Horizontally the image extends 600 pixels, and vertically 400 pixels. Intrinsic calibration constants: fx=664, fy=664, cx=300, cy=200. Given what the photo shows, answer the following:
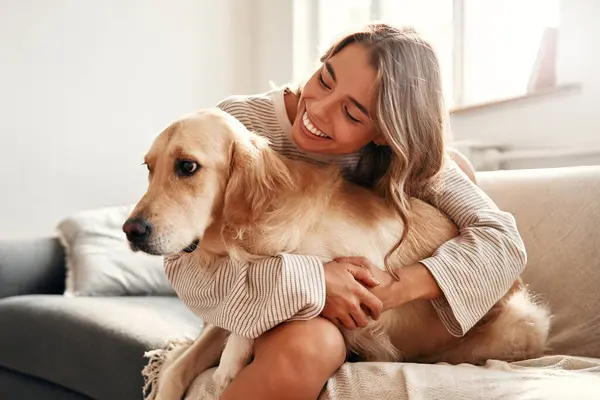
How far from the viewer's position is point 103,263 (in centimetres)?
252

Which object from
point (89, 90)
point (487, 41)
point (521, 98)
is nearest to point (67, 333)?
point (89, 90)

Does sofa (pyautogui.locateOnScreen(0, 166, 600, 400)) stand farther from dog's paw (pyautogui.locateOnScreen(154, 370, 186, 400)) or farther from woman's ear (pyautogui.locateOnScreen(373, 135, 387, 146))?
woman's ear (pyautogui.locateOnScreen(373, 135, 387, 146))

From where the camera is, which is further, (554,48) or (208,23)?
(208,23)

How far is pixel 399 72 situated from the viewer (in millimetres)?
1281

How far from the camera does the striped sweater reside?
1121 millimetres

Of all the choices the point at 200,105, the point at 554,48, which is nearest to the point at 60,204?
the point at 200,105

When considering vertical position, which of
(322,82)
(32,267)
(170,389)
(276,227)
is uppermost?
(322,82)

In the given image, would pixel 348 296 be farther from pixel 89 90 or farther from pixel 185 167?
pixel 89 90

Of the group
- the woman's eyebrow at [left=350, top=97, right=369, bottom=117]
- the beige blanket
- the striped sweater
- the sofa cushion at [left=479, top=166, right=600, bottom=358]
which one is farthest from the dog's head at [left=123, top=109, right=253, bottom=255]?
the sofa cushion at [left=479, top=166, right=600, bottom=358]

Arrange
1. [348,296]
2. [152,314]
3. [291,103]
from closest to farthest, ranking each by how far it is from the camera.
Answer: [348,296] < [291,103] < [152,314]

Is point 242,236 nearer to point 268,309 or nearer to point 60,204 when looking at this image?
point 268,309

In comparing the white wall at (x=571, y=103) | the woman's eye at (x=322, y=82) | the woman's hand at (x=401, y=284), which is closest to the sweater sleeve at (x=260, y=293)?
the woman's hand at (x=401, y=284)

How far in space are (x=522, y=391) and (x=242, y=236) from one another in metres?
0.54

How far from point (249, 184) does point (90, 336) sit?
3.02 feet
